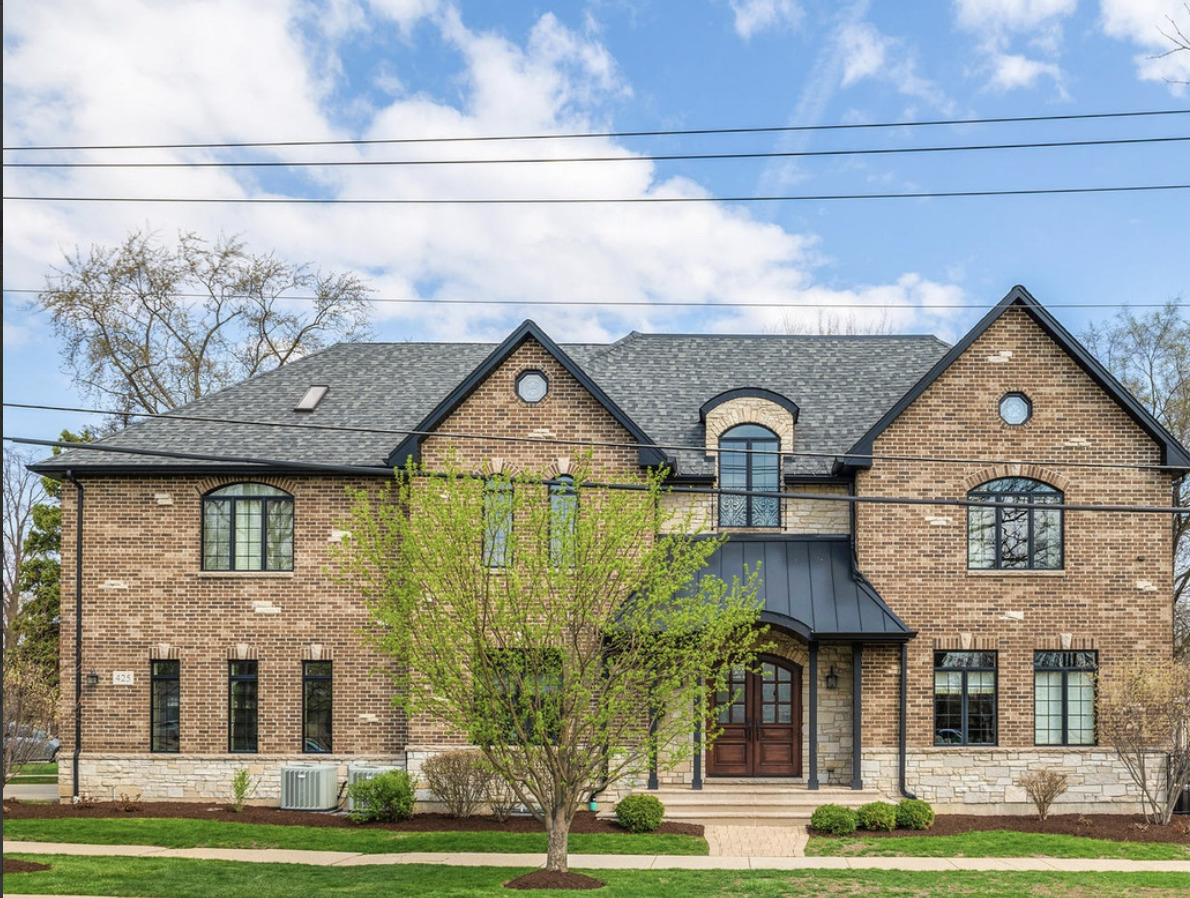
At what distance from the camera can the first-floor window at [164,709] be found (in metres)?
22.5

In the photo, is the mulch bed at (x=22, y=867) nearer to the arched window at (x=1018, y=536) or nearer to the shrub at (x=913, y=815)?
the shrub at (x=913, y=815)

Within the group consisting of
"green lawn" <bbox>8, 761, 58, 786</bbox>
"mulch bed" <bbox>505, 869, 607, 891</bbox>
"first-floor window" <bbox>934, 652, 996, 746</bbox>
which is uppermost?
"first-floor window" <bbox>934, 652, 996, 746</bbox>

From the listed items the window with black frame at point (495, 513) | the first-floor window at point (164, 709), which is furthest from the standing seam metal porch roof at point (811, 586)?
the first-floor window at point (164, 709)

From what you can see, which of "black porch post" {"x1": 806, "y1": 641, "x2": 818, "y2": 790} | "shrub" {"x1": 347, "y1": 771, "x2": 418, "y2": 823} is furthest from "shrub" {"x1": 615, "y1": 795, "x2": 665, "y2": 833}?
"shrub" {"x1": 347, "y1": 771, "x2": 418, "y2": 823}

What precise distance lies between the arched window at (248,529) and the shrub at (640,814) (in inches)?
309

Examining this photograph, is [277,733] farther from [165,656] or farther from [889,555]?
[889,555]

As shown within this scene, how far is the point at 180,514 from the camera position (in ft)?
74.6

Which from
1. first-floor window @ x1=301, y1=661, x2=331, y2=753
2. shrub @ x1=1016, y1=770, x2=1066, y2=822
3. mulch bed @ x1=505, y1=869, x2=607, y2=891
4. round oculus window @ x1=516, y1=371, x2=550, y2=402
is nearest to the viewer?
mulch bed @ x1=505, y1=869, x2=607, y2=891

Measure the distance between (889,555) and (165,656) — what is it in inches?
528

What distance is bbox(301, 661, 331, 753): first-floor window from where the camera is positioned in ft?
73.4

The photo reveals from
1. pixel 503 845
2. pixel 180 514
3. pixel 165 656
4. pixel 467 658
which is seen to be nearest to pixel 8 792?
pixel 165 656

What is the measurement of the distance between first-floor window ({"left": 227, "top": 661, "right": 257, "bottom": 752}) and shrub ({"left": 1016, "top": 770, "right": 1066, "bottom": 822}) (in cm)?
1378

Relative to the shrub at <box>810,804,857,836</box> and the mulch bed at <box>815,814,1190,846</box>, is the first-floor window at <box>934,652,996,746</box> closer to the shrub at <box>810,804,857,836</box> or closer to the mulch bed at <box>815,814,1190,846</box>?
the mulch bed at <box>815,814,1190,846</box>

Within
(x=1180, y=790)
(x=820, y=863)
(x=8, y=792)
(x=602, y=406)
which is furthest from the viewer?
(x=8, y=792)
